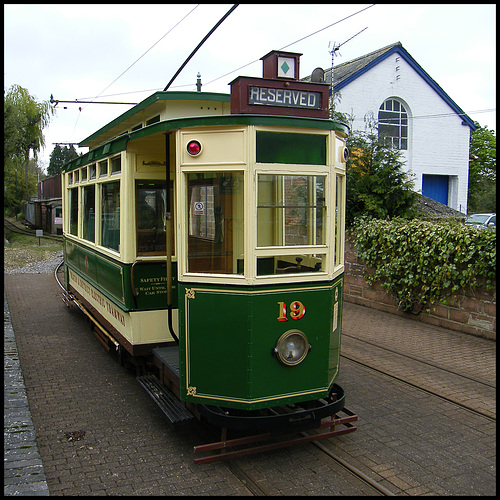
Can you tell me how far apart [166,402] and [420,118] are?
19.0 meters

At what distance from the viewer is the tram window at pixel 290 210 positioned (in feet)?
13.9

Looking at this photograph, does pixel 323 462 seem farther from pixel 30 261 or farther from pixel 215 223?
pixel 30 261

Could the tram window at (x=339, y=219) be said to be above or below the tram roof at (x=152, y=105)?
below

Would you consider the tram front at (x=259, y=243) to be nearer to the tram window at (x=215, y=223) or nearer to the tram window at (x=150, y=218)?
the tram window at (x=215, y=223)

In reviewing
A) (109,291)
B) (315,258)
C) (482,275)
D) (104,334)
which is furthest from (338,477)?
(482,275)

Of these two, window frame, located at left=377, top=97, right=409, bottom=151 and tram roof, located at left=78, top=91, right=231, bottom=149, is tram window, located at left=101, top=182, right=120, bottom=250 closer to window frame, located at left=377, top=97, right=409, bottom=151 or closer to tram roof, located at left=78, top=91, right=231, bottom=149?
tram roof, located at left=78, top=91, right=231, bottom=149

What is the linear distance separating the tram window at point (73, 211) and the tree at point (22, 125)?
21404 mm

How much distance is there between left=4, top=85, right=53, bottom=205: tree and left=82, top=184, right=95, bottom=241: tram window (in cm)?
2295

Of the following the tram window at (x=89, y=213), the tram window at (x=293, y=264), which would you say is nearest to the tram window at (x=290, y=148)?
the tram window at (x=293, y=264)

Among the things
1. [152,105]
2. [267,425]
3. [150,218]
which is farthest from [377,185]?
[267,425]

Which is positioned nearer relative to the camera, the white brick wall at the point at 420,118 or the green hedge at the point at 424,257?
the green hedge at the point at 424,257

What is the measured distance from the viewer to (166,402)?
492 centimetres

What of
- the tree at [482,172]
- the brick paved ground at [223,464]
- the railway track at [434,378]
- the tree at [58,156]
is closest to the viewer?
the brick paved ground at [223,464]

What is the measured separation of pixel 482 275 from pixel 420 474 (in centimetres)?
478
